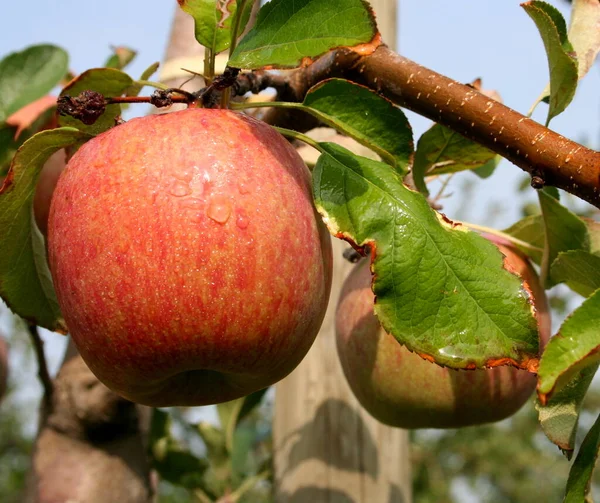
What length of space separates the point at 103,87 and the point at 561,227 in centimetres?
61

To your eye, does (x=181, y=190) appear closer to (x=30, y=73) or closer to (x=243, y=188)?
(x=243, y=188)

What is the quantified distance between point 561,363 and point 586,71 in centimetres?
57

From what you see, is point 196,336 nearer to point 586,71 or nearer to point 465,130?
point 465,130

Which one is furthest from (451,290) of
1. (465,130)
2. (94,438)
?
(94,438)

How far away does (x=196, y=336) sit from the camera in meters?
0.72

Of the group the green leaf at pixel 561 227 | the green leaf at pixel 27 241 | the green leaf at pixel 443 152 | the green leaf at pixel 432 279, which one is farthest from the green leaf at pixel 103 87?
the green leaf at pixel 561 227

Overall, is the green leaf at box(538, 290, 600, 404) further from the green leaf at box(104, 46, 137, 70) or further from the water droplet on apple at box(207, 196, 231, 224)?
the green leaf at box(104, 46, 137, 70)

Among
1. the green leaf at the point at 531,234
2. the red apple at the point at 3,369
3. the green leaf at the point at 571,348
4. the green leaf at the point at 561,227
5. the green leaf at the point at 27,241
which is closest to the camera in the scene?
the green leaf at the point at 571,348

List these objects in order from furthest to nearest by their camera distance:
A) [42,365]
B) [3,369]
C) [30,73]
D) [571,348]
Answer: [3,369] < [30,73] < [42,365] < [571,348]

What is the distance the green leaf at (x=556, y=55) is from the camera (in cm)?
85

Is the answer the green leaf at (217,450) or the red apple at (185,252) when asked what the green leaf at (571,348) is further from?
the green leaf at (217,450)

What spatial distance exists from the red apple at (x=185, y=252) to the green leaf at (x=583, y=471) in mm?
290

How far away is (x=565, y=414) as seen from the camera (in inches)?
31.2

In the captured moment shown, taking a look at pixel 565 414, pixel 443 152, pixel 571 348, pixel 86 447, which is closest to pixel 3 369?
pixel 86 447
